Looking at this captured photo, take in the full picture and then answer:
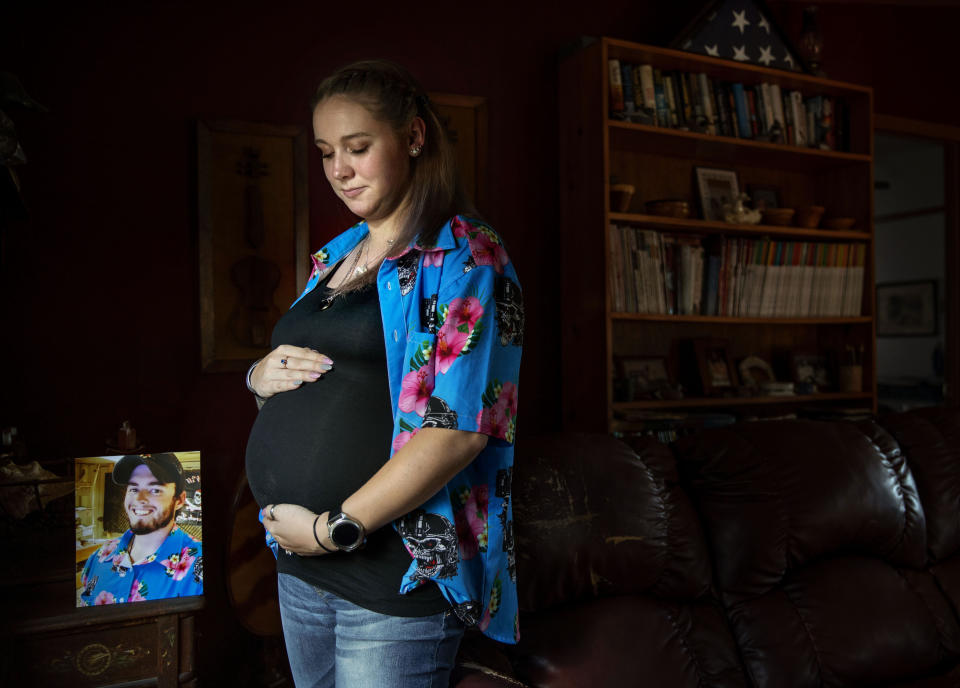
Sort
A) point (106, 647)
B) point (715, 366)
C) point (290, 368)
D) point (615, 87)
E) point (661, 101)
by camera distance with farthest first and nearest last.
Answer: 1. point (715, 366)
2. point (661, 101)
3. point (615, 87)
4. point (106, 647)
5. point (290, 368)

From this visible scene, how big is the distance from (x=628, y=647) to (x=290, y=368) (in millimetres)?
830

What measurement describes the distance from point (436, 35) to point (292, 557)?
211cm

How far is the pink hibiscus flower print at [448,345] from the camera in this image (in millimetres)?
1097

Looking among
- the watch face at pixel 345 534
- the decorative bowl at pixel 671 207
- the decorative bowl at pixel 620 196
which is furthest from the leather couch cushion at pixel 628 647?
the decorative bowl at pixel 671 207

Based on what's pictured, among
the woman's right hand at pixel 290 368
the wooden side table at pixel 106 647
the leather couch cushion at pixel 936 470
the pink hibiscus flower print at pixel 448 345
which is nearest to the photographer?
the pink hibiscus flower print at pixel 448 345

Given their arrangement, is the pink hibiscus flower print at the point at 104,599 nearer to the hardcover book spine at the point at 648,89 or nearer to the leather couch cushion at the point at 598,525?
the leather couch cushion at the point at 598,525

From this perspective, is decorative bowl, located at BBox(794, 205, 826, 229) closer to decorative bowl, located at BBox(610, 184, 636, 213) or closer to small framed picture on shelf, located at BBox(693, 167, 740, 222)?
small framed picture on shelf, located at BBox(693, 167, 740, 222)

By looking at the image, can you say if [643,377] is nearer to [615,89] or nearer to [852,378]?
[852,378]

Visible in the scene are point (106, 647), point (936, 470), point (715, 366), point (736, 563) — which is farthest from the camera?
point (715, 366)

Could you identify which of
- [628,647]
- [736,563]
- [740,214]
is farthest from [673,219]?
[628,647]

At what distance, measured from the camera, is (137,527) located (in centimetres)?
152

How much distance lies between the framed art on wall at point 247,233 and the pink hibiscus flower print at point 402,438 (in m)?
1.48

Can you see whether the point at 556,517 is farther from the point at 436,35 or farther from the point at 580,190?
the point at 436,35

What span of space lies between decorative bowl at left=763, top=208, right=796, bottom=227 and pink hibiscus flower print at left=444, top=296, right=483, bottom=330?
243cm
